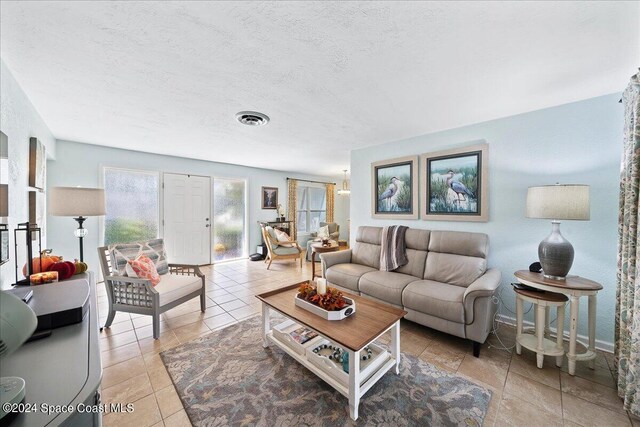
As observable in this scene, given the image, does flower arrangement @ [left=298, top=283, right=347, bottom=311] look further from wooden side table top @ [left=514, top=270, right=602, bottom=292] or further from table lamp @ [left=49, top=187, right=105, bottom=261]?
table lamp @ [left=49, top=187, right=105, bottom=261]

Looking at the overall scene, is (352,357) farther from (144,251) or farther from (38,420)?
(144,251)

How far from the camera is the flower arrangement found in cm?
188

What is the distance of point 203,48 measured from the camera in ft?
5.14

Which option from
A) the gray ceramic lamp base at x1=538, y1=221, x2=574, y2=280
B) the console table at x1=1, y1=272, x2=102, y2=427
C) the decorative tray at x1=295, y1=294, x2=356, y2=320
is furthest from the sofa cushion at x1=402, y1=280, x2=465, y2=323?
the console table at x1=1, y1=272, x2=102, y2=427

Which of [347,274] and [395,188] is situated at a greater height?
[395,188]

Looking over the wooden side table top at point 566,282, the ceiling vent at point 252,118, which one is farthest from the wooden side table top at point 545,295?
the ceiling vent at point 252,118

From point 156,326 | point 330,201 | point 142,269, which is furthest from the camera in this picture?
point 330,201

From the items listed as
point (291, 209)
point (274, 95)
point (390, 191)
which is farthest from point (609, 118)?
point (291, 209)

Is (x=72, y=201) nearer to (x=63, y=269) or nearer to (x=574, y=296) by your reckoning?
(x=63, y=269)

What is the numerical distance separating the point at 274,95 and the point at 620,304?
3094mm

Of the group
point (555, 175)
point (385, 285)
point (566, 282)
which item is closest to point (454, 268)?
point (385, 285)

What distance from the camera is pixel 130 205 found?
436cm

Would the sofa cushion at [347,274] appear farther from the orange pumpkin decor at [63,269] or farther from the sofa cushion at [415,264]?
the orange pumpkin decor at [63,269]

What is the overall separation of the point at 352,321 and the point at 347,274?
1.27 metres
